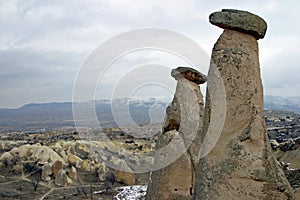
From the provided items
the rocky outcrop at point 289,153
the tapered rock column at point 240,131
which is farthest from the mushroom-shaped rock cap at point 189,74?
the rocky outcrop at point 289,153

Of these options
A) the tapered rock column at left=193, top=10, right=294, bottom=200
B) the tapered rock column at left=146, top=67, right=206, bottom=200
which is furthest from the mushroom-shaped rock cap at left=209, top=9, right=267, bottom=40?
the tapered rock column at left=146, top=67, right=206, bottom=200

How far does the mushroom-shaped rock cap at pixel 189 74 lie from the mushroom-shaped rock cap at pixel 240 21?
2690 millimetres

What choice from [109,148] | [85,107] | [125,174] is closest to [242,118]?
[85,107]

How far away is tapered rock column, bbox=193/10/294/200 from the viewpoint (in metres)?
4.15

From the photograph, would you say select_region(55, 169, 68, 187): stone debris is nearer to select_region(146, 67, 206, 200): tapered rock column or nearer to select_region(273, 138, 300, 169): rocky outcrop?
select_region(273, 138, 300, 169): rocky outcrop

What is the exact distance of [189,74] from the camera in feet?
23.2

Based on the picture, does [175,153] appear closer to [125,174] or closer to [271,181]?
[271,181]

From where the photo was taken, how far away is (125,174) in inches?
1077

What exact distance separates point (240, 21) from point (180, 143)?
2.86 metres

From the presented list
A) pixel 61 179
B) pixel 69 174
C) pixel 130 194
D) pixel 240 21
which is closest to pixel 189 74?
pixel 240 21

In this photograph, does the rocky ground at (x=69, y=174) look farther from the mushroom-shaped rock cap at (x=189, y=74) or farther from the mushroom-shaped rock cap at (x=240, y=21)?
the mushroom-shaped rock cap at (x=240, y=21)

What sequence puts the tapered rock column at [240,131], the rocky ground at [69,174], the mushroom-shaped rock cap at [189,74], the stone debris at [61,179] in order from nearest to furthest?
the tapered rock column at [240,131] → the mushroom-shaped rock cap at [189,74] → the rocky ground at [69,174] → the stone debris at [61,179]

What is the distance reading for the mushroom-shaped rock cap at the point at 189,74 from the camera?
702cm

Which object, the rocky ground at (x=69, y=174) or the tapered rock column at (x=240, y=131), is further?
the rocky ground at (x=69, y=174)
